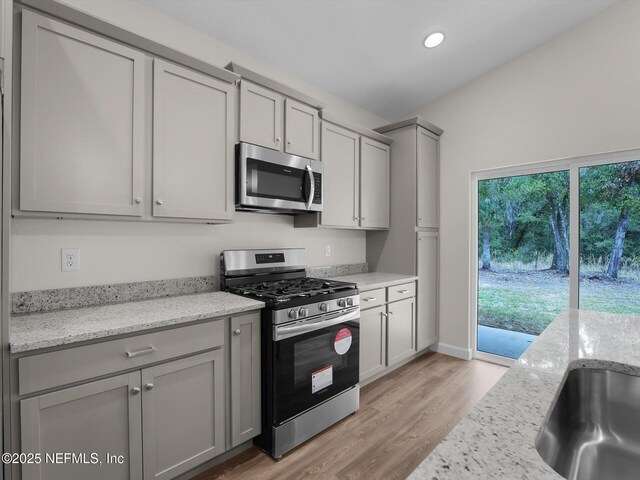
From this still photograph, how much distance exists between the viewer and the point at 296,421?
2055mm

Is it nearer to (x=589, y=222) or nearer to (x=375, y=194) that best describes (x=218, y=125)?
(x=375, y=194)

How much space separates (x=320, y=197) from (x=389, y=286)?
3.40 ft

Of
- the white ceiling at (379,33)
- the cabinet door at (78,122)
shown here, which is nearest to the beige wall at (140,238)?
the white ceiling at (379,33)

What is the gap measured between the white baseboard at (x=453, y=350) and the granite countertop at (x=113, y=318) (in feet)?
8.42

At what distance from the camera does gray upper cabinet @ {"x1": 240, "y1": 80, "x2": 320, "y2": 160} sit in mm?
2287

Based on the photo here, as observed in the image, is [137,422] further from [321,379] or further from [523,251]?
[523,251]

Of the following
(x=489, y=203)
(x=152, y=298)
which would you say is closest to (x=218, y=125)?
(x=152, y=298)

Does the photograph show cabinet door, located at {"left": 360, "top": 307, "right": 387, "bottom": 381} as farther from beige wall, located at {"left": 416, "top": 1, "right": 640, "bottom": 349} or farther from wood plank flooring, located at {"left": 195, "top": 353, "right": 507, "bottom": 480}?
beige wall, located at {"left": 416, "top": 1, "right": 640, "bottom": 349}

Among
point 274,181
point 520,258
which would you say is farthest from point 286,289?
point 520,258

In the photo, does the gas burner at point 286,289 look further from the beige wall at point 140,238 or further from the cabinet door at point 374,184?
the cabinet door at point 374,184

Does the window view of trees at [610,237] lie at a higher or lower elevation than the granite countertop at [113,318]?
higher

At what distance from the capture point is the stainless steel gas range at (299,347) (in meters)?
1.97

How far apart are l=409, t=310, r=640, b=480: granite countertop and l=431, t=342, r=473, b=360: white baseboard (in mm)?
2395

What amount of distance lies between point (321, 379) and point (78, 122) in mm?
1995
